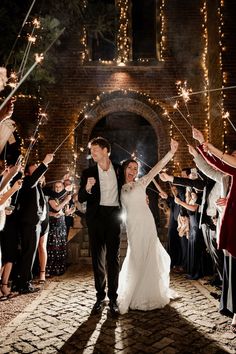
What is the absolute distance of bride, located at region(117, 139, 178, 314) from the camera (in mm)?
4411

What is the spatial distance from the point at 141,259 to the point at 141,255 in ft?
0.18

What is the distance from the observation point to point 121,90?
31.8 feet

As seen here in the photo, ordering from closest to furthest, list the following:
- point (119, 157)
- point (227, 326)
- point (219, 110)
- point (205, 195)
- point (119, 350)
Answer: point (119, 350) → point (227, 326) → point (205, 195) → point (219, 110) → point (119, 157)

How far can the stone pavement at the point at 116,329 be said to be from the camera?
3223 millimetres

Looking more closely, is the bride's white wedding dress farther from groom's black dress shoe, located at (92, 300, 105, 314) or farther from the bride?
groom's black dress shoe, located at (92, 300, 105, 314)

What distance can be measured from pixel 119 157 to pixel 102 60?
398 cm

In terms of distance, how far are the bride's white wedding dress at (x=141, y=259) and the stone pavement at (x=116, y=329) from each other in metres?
0.20

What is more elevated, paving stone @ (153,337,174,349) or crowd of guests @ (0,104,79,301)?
crowd of guests @ (0,104,79,301)

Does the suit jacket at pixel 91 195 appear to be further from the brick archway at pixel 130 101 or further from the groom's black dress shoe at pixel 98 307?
the brick archway at pixel 130 101

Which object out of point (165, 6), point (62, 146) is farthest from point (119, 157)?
point (165, 6)

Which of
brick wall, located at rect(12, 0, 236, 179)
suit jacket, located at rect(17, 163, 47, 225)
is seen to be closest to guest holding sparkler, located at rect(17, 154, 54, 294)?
suit jacket, located at rect(17, 163, 47, 225)

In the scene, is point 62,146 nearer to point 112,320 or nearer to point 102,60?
point 102,60

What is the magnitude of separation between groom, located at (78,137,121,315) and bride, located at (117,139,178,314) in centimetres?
21

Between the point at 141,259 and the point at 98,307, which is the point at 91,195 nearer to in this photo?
the point at 141,259
